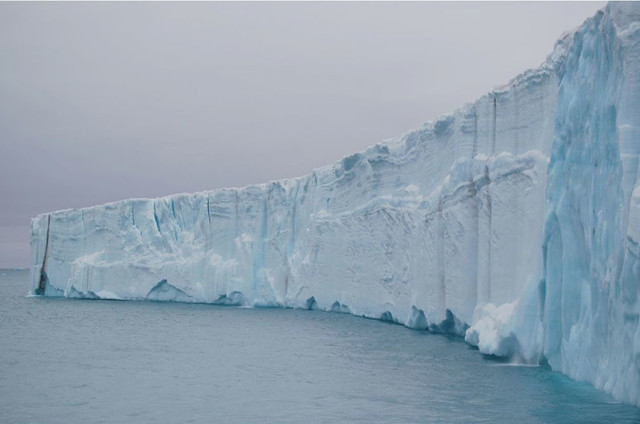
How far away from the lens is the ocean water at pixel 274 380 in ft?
25.1

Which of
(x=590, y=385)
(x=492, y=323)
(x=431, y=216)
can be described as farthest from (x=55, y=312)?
(x=590, y=385)

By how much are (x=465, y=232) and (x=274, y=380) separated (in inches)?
184

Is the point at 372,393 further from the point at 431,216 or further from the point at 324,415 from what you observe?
the point at 431,216

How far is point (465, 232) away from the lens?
12.7 metres

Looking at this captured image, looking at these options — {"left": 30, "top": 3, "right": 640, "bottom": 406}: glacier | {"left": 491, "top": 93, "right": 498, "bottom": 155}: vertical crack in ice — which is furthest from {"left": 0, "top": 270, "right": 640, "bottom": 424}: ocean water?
{"left": 491, "top": 93, "right": 498, "bottom": 155}: vertical crack in ice

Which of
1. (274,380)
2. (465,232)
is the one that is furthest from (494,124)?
(274,380)

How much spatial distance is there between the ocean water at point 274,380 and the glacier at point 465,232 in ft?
1.93

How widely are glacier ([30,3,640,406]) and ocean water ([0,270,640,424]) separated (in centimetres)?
59

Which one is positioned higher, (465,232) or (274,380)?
(465,232)

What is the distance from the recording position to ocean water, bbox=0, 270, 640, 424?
766 centimetres

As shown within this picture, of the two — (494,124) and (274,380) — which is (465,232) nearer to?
(494,124)

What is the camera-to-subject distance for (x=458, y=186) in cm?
1297

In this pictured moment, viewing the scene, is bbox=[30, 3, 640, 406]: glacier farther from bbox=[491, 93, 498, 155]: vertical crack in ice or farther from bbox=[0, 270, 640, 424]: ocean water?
bbox=[0, 270, 640, 424]: ocean water

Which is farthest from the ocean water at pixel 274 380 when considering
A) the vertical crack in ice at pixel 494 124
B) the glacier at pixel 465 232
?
the vertical crack in ice at pixel 494 124
